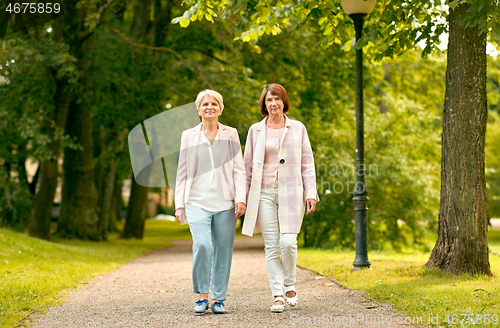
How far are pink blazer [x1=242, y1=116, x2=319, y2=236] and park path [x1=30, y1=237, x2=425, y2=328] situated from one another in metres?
0.83

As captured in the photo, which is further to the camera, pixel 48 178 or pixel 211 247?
pixel 48 178

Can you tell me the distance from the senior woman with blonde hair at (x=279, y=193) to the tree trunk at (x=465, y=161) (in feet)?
8.70

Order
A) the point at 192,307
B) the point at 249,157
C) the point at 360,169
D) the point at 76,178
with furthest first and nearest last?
the point at 76,178
the point at 360,169
the point at 192,307
the point at 249,157

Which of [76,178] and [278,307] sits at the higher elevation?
[76,178]

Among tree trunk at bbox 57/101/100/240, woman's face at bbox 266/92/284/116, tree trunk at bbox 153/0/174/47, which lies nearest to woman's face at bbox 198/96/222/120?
woman's face at bbox 266/92/284/116

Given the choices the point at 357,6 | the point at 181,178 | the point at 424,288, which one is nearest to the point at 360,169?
the point at 357,6

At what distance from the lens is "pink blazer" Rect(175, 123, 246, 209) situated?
205 inches

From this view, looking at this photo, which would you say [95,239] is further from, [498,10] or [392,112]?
[498,10]

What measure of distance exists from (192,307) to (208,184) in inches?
56.9

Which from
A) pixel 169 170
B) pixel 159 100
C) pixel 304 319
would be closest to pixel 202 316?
pixel 304 319

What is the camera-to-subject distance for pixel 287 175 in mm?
5316

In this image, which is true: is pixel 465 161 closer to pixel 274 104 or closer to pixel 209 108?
pixel 274 104

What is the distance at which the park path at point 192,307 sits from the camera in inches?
193

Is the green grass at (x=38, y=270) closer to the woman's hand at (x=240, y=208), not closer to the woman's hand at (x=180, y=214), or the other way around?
the woman's hand at (x=180, y=214)
